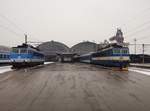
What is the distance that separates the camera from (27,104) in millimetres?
7664

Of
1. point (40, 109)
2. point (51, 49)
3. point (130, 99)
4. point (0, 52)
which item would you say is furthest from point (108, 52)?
point (51, 49)

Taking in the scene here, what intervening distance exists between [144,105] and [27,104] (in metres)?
4.12

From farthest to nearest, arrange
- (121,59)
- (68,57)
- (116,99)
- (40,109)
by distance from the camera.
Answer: (68,57) < (121,59) < (116,99) < (40,109)

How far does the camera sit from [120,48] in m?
31.5

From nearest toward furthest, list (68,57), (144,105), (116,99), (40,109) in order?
1. (40,109)
2. (144,105)
3. (116,99)
4. (68,57)

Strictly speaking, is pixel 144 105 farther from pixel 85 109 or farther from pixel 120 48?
pixel 120 48

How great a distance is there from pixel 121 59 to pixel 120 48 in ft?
5.47

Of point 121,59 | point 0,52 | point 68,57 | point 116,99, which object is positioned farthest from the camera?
point 68,57

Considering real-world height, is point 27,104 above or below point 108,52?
below

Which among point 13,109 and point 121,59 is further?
point 121,59

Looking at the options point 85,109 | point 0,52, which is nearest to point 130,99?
point 85,109

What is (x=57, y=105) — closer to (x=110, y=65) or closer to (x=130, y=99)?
(x=130, y=99)

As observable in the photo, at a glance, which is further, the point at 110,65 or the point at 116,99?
the point at 110,65

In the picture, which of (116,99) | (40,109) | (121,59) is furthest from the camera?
(121,59)
